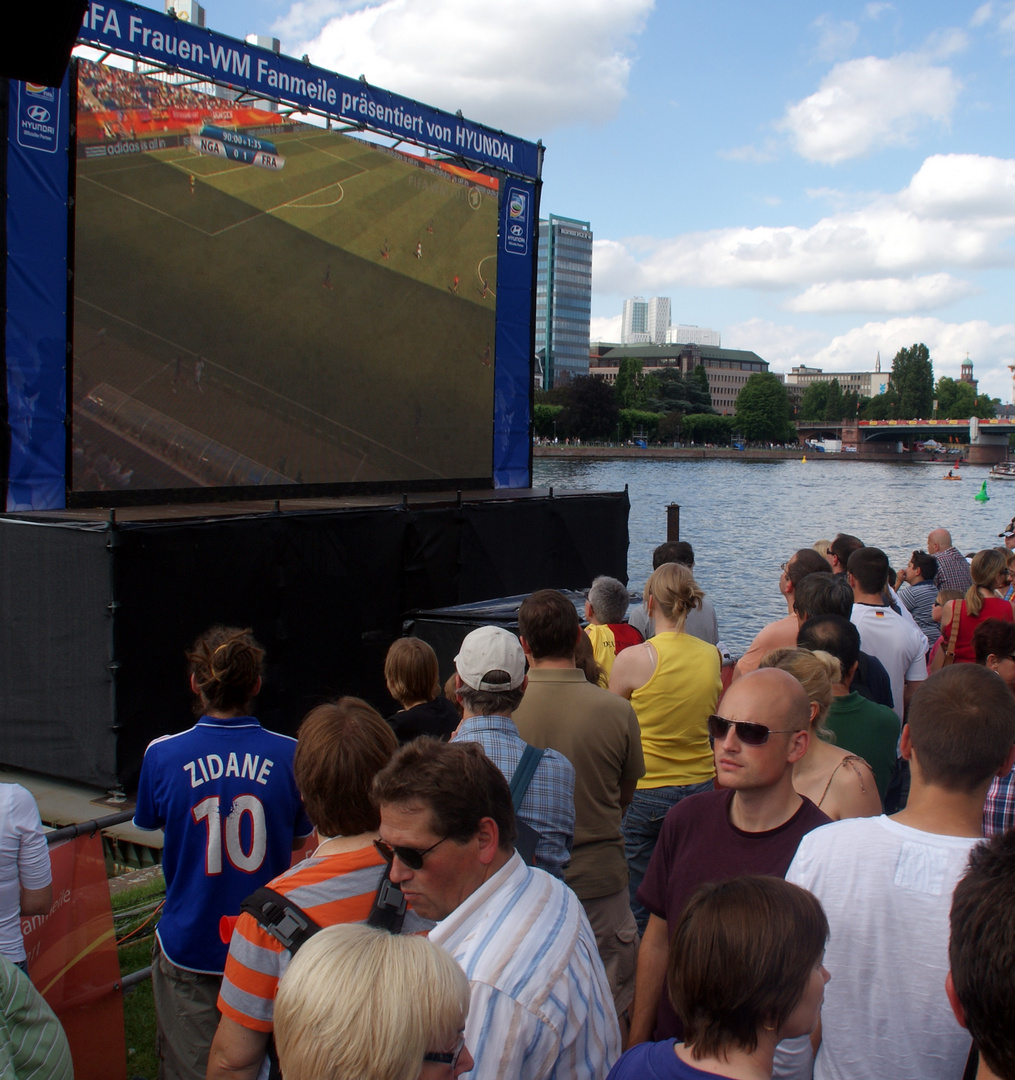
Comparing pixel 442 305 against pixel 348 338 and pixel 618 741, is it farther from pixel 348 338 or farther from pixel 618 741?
pixel 618 741

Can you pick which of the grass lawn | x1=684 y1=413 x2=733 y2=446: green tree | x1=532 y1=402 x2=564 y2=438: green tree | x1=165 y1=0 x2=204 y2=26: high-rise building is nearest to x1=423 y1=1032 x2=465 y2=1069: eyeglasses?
the grass lawn

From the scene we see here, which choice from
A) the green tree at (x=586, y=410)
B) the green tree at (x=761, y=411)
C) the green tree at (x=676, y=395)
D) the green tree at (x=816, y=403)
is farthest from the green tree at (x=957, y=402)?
the green tree at (x=586, y=410)

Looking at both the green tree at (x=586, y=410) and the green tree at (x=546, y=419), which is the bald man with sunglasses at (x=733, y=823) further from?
the green tree at (x=586, y=410)

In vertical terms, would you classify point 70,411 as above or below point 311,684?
above

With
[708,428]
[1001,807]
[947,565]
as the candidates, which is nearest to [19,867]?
[1001,807]

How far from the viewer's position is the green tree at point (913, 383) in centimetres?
13312

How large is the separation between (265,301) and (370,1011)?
29.8 feet

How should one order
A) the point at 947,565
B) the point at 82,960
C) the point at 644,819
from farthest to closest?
the point at 947,565 < the point at 644,819 < the point at 82,960

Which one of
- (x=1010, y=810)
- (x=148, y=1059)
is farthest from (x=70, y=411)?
(x=1010, y=810)

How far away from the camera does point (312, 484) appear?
10359 millimetres

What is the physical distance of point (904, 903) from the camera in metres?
2.01

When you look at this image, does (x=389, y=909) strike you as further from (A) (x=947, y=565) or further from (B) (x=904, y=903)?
(A) (x=947, y=565)

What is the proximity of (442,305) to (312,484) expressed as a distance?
2.87m

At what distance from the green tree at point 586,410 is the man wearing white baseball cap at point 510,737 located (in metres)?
94.9
